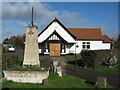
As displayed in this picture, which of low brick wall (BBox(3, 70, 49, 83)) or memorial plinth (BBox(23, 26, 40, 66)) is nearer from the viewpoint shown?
low brick wall (BBox(3, 70, 49, 83))

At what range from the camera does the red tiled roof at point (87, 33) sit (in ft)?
90.6

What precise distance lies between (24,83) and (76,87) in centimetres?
406

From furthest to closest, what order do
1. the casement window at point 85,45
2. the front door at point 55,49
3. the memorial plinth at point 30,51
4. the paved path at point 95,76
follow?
the casement window at point 85,45, the front door at point 55,49, the memorial plinth at point 30,51, the paved path at point 95,76

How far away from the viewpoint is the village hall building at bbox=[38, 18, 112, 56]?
24208 mm

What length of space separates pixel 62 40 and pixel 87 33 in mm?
8407

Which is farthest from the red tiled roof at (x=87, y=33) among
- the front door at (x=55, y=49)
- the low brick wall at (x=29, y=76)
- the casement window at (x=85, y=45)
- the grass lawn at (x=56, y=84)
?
the low brick wall at (x=29, y=76)

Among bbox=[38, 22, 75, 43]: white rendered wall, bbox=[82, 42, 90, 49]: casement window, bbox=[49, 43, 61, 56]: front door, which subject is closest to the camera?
bbox=[49, 43, 61, 56]: front door

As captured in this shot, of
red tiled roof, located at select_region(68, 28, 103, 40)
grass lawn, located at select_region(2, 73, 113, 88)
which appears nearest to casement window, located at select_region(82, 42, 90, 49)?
red tiled roof, located at select_region(68, 28, 103, 40)

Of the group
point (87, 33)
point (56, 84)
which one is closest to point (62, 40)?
point (87, 33)

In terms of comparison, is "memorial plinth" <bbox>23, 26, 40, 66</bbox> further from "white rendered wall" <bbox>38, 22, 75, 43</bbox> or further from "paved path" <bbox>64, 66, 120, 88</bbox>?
"white rendered wall" <bbox>38, 22, 75, 43</bbox>

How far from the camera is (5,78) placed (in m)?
9.69

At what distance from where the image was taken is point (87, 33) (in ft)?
96.0

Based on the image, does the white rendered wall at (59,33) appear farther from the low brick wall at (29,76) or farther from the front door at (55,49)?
the low brick wall at (29,76)

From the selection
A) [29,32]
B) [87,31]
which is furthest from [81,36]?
[29,32]
